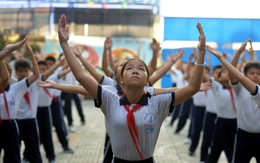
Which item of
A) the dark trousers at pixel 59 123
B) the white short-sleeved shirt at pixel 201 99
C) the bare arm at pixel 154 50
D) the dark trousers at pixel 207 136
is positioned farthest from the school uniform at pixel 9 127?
the white short-sleeved shirt at pixel 201 99

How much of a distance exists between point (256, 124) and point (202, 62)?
1616mm

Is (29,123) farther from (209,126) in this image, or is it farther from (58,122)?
(209,126)

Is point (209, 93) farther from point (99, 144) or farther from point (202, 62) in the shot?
point (202, 62)

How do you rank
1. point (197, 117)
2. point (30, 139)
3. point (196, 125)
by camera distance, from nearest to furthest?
point (30, 139) < point (196, 125) < point (197, 117)

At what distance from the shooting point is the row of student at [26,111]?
4.35 metres

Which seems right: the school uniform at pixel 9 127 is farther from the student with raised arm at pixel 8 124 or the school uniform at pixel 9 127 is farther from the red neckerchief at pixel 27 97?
→ the red neckerchief at pixel 27 97

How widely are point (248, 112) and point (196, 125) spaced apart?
3.07m

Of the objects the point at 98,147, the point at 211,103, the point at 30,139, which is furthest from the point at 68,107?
the point at 30,139

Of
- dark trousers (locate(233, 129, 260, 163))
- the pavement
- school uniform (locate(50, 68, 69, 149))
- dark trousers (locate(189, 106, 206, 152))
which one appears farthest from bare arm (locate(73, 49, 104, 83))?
dark trousers (locate(189, 106, 206, 152))

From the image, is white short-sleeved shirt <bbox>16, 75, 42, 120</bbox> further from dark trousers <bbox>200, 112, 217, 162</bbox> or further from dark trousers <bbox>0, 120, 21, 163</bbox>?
dark trousers <bbox>200, 112, 217, 162</bbox>

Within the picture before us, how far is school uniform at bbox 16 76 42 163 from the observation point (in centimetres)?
520

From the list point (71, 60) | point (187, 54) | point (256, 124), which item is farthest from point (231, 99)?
point (71, 60)

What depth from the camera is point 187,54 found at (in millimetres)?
7863

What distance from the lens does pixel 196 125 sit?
725cm
